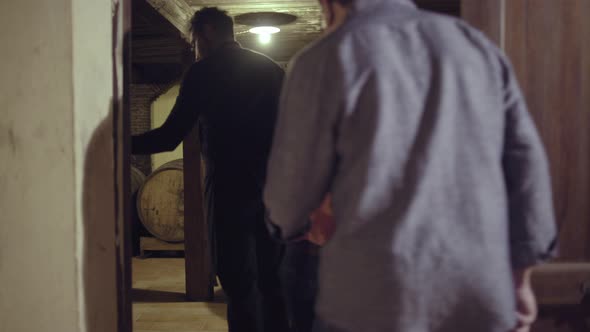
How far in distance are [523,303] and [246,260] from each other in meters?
Result: 1.54

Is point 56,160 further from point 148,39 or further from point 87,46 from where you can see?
point 148,39

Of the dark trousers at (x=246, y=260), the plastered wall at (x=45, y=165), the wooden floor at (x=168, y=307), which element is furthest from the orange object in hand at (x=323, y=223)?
the wooden floor at (x=168, y=307)

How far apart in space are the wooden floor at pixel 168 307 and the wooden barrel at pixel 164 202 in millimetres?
536

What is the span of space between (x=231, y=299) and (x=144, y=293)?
2.50 meters

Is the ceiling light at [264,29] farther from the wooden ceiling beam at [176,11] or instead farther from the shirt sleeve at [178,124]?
the shirt sleeve at [178,124]

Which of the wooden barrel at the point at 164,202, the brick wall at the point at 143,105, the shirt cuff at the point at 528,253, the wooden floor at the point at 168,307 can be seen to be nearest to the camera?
→ the shirt cuff at the point at 528,253

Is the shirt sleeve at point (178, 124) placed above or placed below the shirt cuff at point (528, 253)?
above

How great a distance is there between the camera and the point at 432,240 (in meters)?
1.05

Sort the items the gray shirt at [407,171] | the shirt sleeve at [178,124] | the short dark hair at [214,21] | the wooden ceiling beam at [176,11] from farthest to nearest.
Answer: the wooden ceiling beam at [176,11], the short dark hair at [214,21], the shirt sleeve at [178,124], the gray shirt at [407,171]

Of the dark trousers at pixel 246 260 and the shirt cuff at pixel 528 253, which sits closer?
the shirt cuff at pixel 528 253

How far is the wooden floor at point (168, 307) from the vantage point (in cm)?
384

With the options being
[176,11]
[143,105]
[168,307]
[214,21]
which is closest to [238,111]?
[214,21]

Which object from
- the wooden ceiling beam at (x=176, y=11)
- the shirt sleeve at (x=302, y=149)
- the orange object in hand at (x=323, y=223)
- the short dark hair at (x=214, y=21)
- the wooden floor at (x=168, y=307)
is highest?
the wooden ceiling beam at (x=176, y=11)

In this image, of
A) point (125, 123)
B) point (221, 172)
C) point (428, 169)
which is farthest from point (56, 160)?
point (428, 169)
